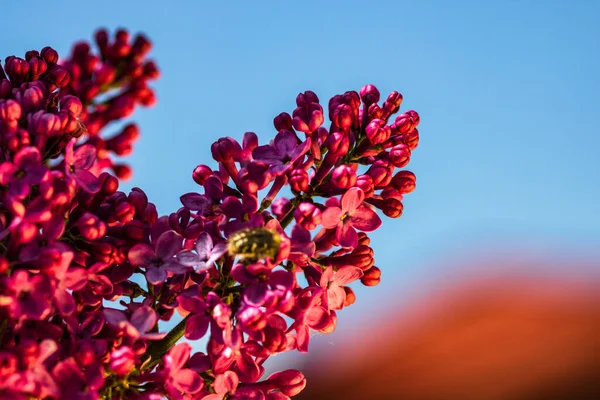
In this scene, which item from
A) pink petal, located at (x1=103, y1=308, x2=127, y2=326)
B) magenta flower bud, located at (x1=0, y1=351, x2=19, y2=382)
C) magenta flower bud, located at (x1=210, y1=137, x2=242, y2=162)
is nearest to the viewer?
magenta flower bud, located at (x1=0, y1=351, x2=19, y2=382)

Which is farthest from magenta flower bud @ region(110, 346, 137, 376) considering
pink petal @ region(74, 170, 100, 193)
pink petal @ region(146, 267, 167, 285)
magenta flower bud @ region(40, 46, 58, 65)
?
magenta flower bud @ region(40, 46, 58, 65)

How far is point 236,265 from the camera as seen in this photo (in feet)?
3.27

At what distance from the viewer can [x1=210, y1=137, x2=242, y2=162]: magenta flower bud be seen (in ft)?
3.85

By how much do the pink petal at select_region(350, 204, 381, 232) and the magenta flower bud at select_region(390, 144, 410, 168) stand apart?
0.35 feet

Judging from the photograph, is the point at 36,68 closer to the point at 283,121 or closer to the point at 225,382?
the point at 283,121

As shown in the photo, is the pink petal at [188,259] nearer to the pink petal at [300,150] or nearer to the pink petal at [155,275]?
the pink petal at [155,275]

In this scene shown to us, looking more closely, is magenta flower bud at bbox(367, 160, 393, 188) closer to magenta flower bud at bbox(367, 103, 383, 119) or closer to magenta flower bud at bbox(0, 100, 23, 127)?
magenta flower bud at bbox(367, 103, 383, 119)

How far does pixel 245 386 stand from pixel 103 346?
24 centimetres

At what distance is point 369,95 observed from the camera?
126 cm

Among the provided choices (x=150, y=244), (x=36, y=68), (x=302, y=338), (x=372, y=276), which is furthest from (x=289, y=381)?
(x=36, y=68)

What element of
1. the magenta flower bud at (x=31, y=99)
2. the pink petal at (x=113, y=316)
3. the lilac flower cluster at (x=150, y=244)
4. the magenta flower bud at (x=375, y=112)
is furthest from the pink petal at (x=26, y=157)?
the magenta flower bud at (x=375, y=112)

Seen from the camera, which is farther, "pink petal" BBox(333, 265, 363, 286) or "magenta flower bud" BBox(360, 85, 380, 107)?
"magenta flower bud" BBox(360, 85, 380, 107)

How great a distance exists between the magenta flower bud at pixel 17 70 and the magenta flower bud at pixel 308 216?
49cm

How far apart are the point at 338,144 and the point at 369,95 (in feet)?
0.53
